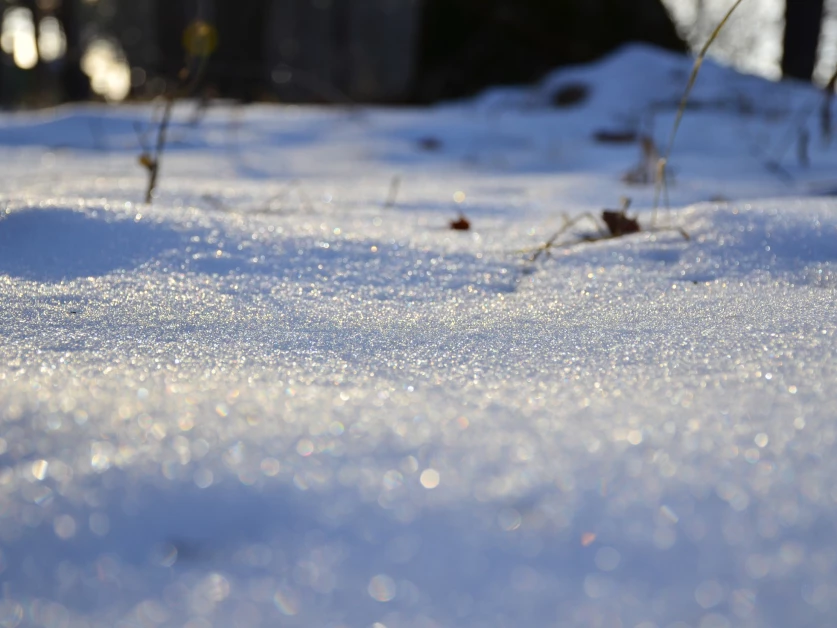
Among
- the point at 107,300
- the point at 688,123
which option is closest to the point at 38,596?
the point at 107,300

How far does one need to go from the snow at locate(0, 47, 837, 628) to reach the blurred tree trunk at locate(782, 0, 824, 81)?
510 cm

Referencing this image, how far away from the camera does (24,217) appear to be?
→ 4.39ft

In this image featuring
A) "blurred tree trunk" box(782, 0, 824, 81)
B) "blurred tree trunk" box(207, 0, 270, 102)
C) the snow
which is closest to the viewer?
the snow

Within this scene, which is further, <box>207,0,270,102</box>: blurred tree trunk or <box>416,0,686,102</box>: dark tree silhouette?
<box>207,0,270,102</box>: blurred tree trunk

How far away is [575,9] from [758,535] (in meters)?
6.37

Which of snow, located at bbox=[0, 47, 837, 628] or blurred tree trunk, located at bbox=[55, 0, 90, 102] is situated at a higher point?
snow, located at bbox=[0, 47, 837, 628]

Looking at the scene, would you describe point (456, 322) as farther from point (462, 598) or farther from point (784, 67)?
point (784, 67)

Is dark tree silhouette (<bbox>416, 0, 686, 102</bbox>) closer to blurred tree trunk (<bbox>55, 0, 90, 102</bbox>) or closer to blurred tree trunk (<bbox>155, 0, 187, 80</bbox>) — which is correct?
blurred tree trunk (<bbox>55, 0, 90, 102</bbox>)

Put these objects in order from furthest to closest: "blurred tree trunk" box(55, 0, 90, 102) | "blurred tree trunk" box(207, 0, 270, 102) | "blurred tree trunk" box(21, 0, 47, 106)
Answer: "blurred tree trunk" box(207, 0, 270, 102) → "blurred tree trunk" box(55, 0, 90, 102) → "blurred tree trunk" box(21, 0, 47, 106)

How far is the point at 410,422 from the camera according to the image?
2.22ft

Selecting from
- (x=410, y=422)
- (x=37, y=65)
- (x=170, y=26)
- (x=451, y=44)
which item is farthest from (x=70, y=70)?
(x=410, y=422)

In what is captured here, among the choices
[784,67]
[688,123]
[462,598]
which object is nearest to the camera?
[462,598]

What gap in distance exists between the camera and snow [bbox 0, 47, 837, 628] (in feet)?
1.67

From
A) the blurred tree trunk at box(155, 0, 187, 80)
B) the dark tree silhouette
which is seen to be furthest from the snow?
the blurred tree trunk at box(155, 0, 187, 80)
